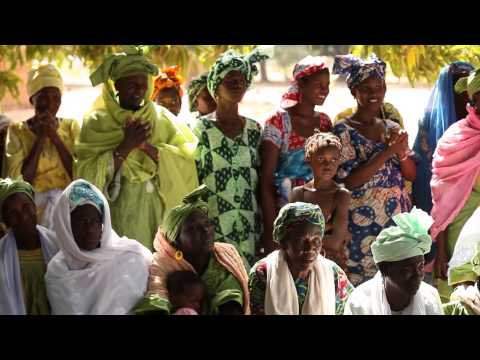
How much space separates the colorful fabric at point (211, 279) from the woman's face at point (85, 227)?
33 cm

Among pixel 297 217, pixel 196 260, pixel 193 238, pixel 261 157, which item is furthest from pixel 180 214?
pixel 261 157

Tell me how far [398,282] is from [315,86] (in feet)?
6.31

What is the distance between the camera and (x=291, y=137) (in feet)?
23.0

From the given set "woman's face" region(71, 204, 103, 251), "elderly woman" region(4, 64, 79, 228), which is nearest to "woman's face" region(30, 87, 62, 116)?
"elderly woman" region(4, 64, 79, 228)

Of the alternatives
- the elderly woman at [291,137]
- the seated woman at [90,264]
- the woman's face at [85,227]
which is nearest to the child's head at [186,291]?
the seated woman at [90,264]

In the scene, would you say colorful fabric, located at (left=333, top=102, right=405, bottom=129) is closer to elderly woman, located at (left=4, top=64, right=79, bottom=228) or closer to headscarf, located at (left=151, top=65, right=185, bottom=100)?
headscarf, located at (left=151, top=65, right=185, bottom=100)

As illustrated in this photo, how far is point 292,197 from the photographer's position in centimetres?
659

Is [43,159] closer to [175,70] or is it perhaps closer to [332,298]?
[175,70]

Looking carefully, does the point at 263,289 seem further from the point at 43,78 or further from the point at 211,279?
the point at 43,78

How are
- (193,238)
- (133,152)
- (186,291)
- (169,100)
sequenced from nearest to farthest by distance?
(186,291)
(193,238)
(133,152)
(169,100)

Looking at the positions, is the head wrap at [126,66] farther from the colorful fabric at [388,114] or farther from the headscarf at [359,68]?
the colorful fabric at [388,114]

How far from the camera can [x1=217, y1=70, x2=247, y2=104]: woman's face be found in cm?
688
